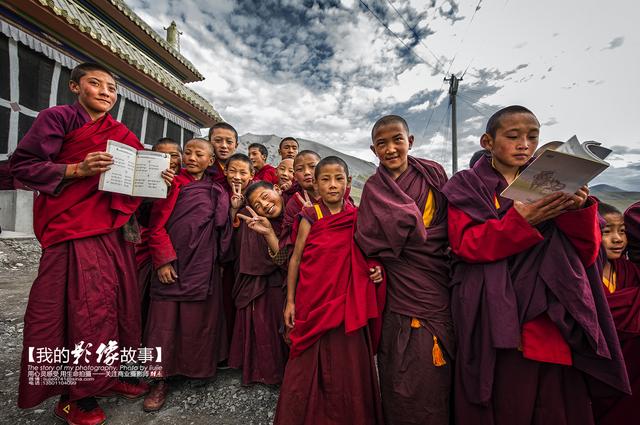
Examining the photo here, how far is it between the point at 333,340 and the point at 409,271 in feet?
2.05

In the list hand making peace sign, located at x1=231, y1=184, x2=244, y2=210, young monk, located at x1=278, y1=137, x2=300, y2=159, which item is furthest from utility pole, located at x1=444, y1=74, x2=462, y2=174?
hand making peace sign, located at x1=231, y1=184, x2=244, y2=210

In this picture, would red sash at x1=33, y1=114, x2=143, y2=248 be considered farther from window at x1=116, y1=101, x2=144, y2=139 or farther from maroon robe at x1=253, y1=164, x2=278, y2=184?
window at x1=116, y1=101, x2=144, y2=139

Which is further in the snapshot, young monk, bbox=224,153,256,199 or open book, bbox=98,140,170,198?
young monk, bbox=224,153,256,199

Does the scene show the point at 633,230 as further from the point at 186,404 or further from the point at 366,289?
the point at 186,404

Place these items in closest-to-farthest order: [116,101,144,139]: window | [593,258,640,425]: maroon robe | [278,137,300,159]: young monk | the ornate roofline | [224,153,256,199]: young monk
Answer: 1. [593,258,640,425]: maroon robe
2. [224,153,256,199]: young monk
3. [278,137,300,159]: young monk
4. [116,101,144,139]: window
5. the ornate roofline

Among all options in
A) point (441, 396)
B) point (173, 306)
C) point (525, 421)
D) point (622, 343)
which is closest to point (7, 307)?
point (173, 306)

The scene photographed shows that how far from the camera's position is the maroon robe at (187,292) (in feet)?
7.35

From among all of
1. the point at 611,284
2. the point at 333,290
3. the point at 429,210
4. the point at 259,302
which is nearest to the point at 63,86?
the point at 259,302

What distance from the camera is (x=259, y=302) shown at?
2.43 m

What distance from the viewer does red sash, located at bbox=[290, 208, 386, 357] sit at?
5.47 ft

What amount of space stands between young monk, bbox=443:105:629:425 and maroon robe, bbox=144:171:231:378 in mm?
1842

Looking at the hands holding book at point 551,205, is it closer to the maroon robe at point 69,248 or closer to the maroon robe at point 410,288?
the maroon robe at point 410,288

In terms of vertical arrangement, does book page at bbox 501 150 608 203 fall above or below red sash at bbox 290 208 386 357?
above

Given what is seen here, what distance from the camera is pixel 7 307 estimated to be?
381cm
